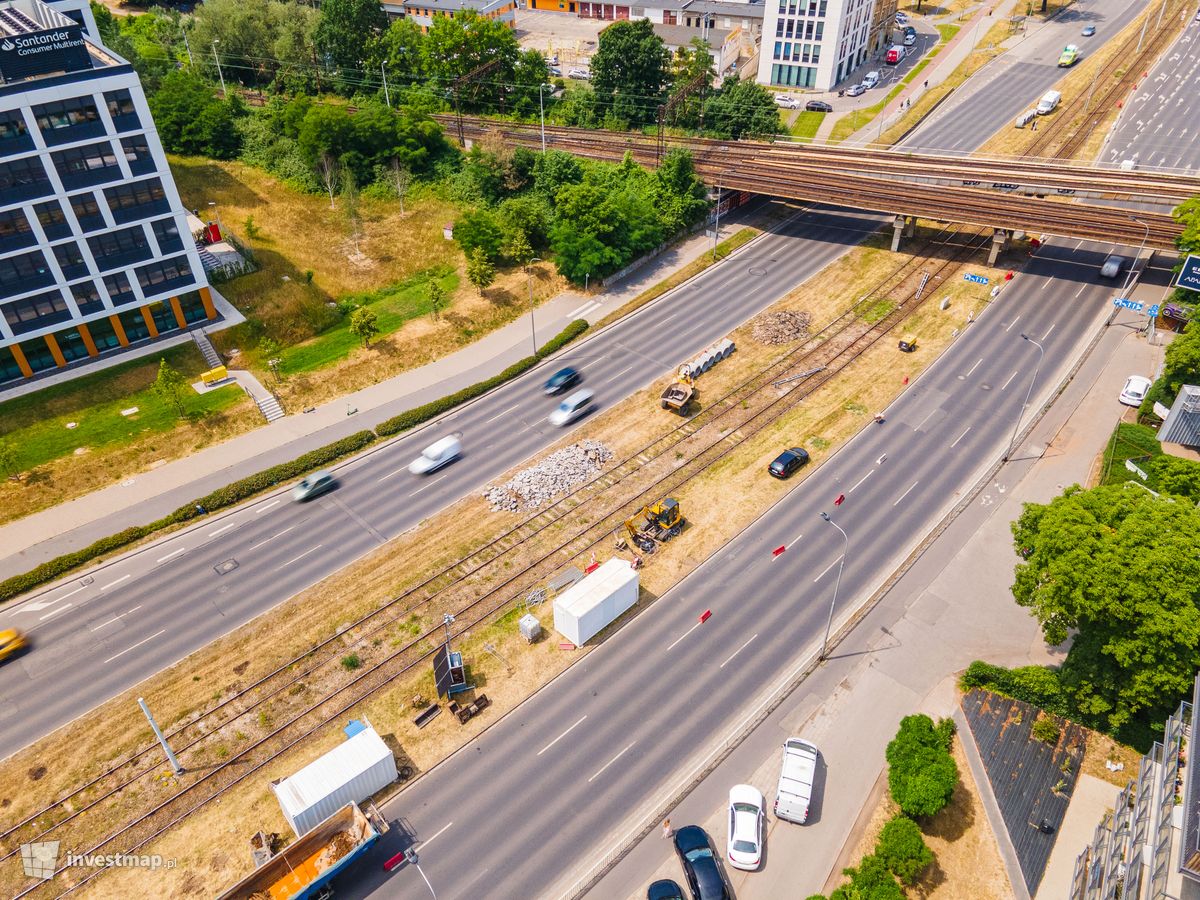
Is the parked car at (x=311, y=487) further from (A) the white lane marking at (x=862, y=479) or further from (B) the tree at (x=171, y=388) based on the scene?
(A) the white lane marking at (x=862, y=479)

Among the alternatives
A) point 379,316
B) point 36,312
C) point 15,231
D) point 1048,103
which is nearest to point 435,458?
point 379,316

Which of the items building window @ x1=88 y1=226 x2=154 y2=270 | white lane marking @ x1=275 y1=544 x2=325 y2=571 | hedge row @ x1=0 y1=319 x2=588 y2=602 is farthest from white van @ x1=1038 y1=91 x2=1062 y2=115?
building window @ x1=88 y1=226 x2=154 y2=270

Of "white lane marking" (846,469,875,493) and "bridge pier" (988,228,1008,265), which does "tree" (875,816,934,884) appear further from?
"bridge pier" (988,228,1008,265)

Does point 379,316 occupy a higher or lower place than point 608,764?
higher

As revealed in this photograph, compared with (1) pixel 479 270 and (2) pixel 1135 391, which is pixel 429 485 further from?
(2) pixel 1135 391

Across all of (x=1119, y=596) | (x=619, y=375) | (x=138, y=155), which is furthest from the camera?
(x=619, y=375)

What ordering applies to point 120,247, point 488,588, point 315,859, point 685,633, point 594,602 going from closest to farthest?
point 315,859, point 594,602, point 685,633, point 488,588, point 120,247

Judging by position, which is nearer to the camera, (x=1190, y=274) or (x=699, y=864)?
(x=699, y=864)
